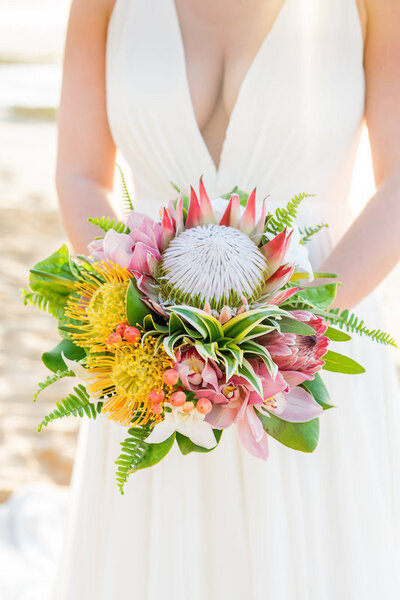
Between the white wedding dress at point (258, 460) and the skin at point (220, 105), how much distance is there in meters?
0.03

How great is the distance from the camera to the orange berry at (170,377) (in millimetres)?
829

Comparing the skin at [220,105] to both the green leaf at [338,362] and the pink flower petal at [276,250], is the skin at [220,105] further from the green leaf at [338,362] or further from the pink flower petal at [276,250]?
the pink flower petal at [276,250]

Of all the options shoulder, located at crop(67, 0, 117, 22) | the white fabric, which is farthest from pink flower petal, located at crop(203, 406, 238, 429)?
the white fabric

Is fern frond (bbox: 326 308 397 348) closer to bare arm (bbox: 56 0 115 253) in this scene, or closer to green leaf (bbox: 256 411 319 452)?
green leaf (bbox: 256 411 319 452)

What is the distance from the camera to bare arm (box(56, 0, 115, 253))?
145 cm

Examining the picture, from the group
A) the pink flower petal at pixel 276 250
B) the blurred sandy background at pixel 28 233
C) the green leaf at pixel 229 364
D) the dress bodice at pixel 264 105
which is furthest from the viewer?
the blurred sandy background at pixel 28 233

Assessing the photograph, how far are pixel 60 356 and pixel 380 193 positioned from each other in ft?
2.30

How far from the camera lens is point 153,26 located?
Result: 1.45 metres

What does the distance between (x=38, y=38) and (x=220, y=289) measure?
15.1m

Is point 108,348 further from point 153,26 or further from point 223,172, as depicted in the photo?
point 153,26

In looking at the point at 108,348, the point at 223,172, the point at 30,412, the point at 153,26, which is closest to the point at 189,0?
the point at 153,26

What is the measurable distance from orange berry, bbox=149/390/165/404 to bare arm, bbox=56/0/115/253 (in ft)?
2.18

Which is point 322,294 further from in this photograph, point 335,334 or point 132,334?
point 132,334

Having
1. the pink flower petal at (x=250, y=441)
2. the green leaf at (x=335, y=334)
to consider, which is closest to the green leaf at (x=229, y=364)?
the pink flower petal at (x=250, y=441)
